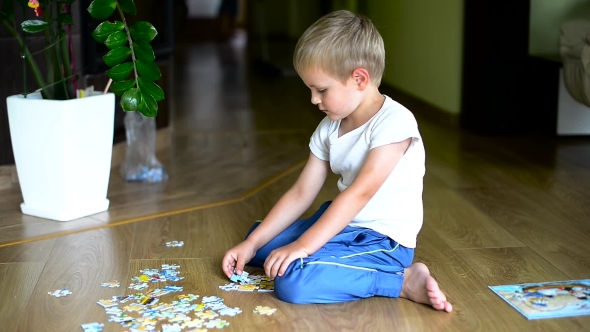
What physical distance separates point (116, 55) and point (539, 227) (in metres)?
1.43

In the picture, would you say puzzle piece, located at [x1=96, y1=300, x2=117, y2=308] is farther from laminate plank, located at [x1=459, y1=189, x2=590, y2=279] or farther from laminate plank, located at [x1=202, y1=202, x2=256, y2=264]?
laminate plank, located at [x1=459, y1=189, x2=590, y2=279]

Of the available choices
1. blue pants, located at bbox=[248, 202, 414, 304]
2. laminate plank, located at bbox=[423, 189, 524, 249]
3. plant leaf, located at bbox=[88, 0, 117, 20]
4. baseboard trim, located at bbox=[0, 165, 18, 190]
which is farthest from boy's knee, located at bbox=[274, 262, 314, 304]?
baseboard trim, located at bbox=[0, 165, 18, 190]

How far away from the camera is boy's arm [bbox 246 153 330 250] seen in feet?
6.91

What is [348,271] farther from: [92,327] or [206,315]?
[92,327]

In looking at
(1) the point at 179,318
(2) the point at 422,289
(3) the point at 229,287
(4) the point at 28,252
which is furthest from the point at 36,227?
(2) the point at 422,289

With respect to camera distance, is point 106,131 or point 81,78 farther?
point 81,78

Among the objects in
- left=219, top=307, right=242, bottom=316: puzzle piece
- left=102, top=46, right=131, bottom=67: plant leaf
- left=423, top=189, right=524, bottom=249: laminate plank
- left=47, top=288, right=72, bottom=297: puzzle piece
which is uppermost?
left=102, top=46, right=131, bottom=67: plant leaf

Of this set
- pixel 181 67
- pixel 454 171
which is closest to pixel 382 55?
pixel 454 171

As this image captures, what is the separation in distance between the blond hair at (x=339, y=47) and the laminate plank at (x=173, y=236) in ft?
2.34

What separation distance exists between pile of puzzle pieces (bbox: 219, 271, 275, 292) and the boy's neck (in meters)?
0.45

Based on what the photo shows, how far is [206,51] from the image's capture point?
1002 centimetres

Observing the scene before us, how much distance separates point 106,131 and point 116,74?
1.52 feet

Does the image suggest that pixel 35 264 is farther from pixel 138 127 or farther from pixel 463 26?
pixel 463 26

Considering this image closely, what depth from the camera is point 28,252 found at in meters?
2.30
